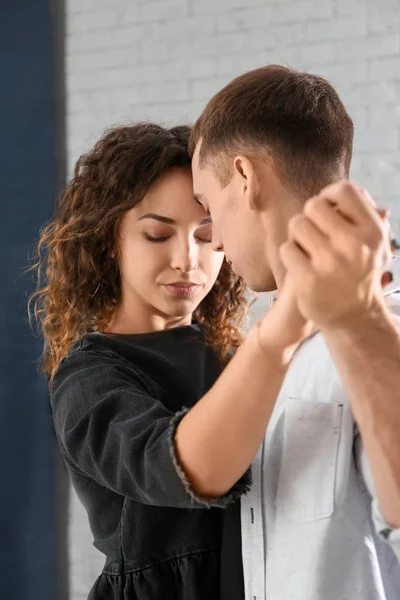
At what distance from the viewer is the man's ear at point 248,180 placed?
103 cm

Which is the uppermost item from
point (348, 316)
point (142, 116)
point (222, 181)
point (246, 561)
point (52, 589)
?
point (142, 116)

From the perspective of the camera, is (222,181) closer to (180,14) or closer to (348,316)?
(348,316)

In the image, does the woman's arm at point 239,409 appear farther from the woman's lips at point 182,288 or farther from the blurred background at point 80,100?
the blurred background at point 80,100

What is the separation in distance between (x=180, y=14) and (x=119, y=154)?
192 centimetres

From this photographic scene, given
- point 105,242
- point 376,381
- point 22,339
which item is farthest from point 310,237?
point 22,339

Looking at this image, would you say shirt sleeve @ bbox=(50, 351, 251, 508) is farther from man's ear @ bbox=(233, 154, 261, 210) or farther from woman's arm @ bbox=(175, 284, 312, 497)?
man's ear @ bbox=(233, 154, 261, 210)

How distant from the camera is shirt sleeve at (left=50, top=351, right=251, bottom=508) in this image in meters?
0.97

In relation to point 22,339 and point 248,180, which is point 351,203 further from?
point 22,339

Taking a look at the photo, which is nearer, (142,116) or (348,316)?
(348,316)

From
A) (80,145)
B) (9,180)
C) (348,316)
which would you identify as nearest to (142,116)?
(80,145)

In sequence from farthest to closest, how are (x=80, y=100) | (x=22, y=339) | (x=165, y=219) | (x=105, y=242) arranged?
(x=80, y=100) < (x=22, y=339) < (x=105, y=242) < (x=165, y=219)

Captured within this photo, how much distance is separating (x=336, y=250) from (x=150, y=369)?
28.6 inches

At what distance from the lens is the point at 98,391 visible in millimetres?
1188

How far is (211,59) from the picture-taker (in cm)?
313
